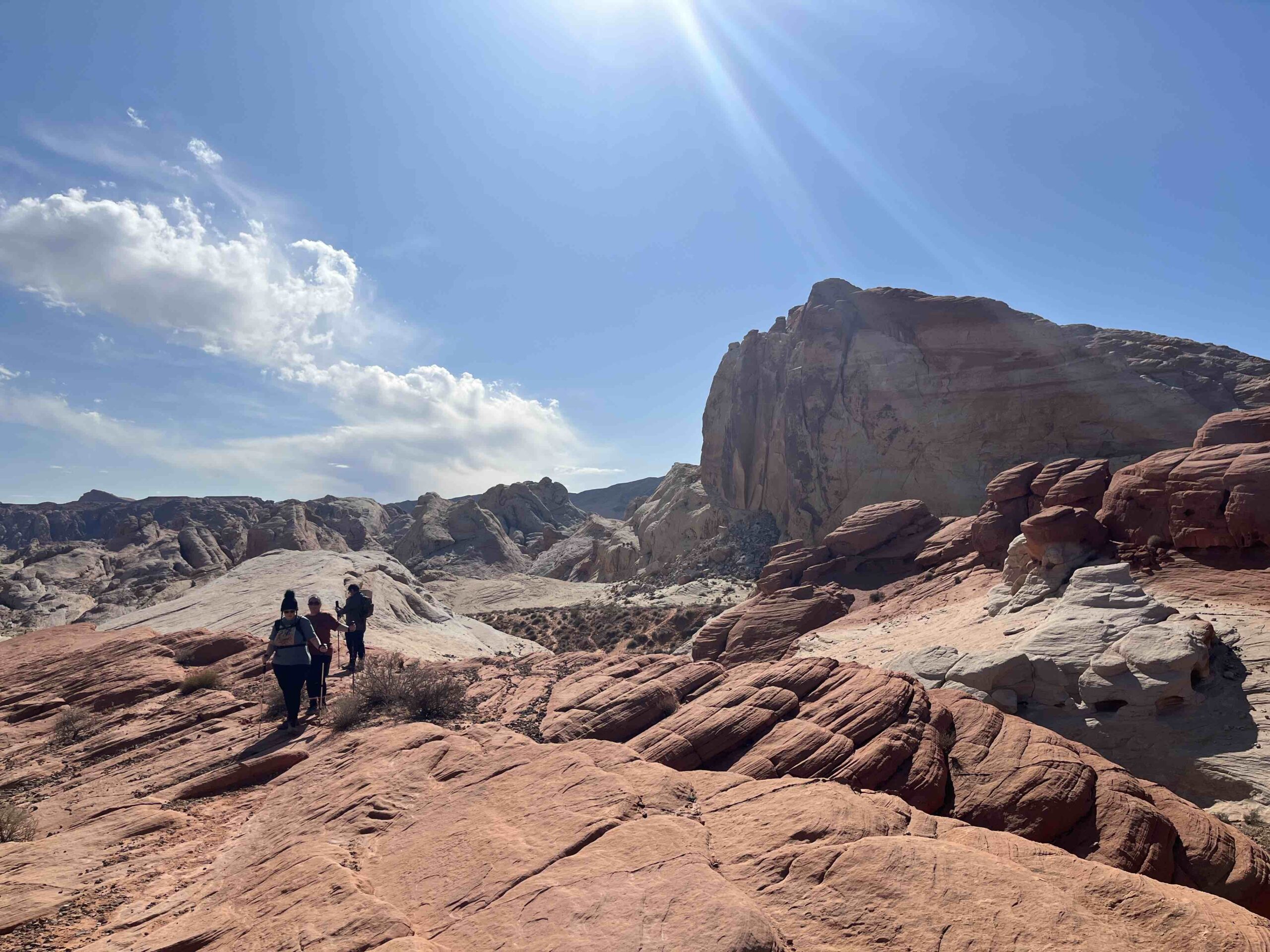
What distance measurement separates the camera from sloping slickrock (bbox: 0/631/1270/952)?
344cm

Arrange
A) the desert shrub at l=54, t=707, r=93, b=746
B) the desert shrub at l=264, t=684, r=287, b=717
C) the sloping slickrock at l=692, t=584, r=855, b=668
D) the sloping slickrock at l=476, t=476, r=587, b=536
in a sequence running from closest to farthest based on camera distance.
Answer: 1. the desert shrub at l=54, t=707, r=93, b=746
2. the desert shrub at l=264, t=684, r=287, b=717
3. the sloping slickrock at l=692, t=584, r=855, b=668
4. the sloping slickrock at l=476, t=476, r=587, b=536

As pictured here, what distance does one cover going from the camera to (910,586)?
23.4 meters

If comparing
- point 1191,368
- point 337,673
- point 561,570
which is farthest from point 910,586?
point 561,570

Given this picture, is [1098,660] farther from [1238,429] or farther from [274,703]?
[274,703]

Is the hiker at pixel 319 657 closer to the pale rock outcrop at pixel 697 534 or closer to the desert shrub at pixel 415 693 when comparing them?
the desert shrub at pixel 415 693

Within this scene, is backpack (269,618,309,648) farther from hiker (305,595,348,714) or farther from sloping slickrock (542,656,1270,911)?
sloping slickrock (542,656,1270,911)

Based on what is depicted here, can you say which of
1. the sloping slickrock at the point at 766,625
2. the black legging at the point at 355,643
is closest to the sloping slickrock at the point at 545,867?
the black legging at the point at 355,643

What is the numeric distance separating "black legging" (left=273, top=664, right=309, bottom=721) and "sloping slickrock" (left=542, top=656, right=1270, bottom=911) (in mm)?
3457

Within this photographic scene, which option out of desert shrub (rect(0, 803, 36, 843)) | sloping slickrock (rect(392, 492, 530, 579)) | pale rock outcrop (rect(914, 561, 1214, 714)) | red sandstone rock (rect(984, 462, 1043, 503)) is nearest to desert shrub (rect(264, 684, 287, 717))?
desert shrub (rect(0, 803, 36, 843))

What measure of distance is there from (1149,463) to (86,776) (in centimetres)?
2297

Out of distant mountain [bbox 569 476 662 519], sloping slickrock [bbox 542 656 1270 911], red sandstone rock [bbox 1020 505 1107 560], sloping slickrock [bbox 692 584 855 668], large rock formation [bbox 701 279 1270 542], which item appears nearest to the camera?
sloping slickrock [bbox 542 656 1270 911]

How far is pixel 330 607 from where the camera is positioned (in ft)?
62.6

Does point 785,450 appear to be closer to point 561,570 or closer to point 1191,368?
point 1191,368

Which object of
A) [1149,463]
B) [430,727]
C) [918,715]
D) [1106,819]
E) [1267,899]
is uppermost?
[1149,463]
